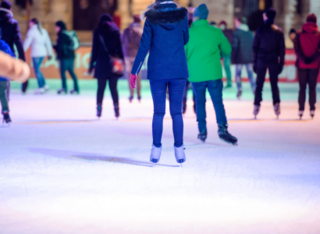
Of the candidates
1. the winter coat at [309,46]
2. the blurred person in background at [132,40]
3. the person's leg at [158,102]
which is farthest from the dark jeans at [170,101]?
the blurred person in background at [132,40]

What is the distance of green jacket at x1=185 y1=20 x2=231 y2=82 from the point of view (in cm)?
807

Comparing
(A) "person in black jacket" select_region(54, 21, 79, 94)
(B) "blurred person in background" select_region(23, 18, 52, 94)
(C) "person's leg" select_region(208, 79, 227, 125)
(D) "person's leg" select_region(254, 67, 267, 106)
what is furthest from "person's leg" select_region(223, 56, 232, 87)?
(C) "person's leg" select_region(208, 79, 227, 125)

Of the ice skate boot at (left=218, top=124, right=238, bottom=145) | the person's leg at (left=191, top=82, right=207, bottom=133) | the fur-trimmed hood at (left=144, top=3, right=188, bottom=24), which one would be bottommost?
the ice skate boot at (left=218, top=124, right=238, bottom=145)

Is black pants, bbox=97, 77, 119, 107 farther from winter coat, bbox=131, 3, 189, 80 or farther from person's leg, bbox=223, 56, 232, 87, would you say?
person's leg, bbox=223, 56, 232, 87

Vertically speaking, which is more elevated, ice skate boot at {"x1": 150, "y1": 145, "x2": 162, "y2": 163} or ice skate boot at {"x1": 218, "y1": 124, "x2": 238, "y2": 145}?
ice skate boot at {"x1": 150, "y1": 145, "x2": 162, "y2": 163}

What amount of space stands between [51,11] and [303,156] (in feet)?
95.2

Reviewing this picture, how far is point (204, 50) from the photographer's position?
319 inches

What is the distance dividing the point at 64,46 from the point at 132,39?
10.1 ft

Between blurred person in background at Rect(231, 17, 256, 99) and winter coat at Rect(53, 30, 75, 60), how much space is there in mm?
4200

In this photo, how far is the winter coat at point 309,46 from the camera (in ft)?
34.9

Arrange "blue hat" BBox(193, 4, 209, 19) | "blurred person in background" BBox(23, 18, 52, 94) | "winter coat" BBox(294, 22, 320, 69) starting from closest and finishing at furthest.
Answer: "blue hat" BBox(193, 4, 209, 19), "winter coat" BBox(294, 22, 320, 69), "blurred person in background" BBox(23, 18, 52, 94)

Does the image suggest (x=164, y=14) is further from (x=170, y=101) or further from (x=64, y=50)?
(x=64, y=50)

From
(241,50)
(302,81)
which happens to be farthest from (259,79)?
(241,50)

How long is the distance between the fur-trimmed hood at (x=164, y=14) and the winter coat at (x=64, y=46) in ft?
34.1
